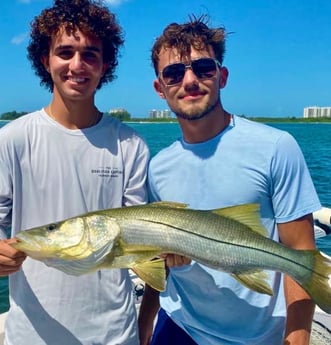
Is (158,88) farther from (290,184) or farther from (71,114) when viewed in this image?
(290,184)

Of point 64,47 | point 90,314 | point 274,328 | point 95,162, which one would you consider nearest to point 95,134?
point 95,162

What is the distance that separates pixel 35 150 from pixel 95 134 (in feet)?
1.26

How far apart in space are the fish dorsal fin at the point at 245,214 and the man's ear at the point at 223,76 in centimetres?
105

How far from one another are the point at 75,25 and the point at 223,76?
1.06 m

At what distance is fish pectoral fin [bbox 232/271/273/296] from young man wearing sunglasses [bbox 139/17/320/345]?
34 centimetres

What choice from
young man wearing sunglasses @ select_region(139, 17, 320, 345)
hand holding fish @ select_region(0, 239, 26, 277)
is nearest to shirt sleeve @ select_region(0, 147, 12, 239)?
hand holding fish @ select_region(0, 239, 26, 277)

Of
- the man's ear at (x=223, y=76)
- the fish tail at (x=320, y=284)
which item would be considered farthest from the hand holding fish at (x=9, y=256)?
the man's ear at (x=223, y=76)

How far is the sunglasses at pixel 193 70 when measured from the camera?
3189 millimetres

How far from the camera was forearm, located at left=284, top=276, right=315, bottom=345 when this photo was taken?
2.89 meters

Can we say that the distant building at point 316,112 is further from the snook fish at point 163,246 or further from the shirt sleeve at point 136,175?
the snook fish at point 163,246

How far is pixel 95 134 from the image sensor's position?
305cm

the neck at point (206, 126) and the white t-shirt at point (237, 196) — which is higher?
the neck at point (206, 126)

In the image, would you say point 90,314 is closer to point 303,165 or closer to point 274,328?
point 274,328

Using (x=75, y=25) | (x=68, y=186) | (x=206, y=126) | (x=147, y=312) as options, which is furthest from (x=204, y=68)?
(x=147, y=312)
